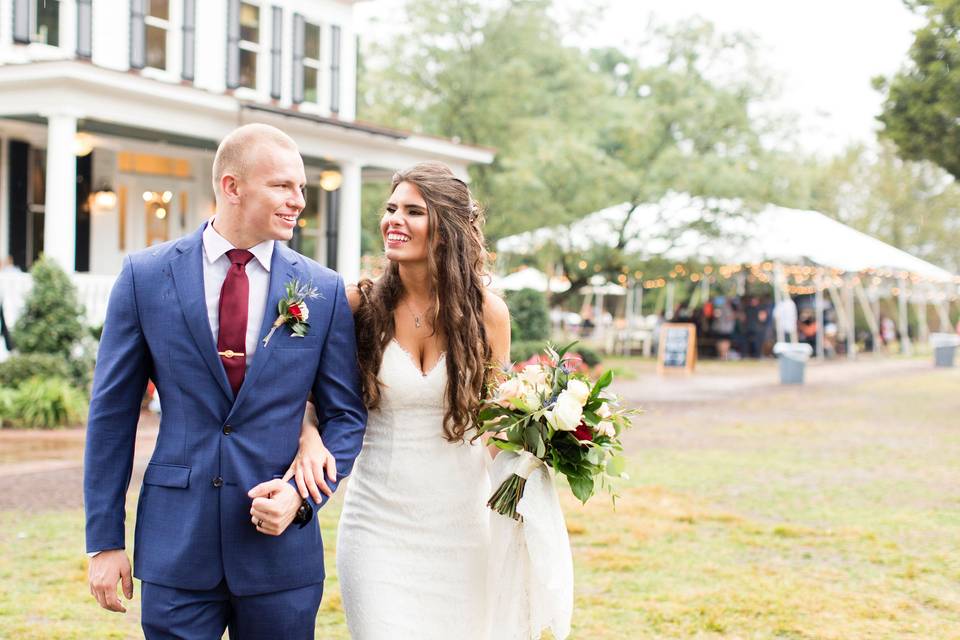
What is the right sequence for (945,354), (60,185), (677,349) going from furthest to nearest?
(945,354) → (677,349) → (60,185)

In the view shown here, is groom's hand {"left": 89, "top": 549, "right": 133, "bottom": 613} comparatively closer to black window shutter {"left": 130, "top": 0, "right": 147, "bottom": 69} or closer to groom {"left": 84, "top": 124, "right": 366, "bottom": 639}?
groom {"left": 84, "top": 124, "right": 366, "bottom": 639}

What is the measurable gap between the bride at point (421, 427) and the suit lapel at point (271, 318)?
530 millimetres

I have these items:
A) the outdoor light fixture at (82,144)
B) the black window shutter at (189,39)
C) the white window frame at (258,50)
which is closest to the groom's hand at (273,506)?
the outdoor light fixture at (82,144)

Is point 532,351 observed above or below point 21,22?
below

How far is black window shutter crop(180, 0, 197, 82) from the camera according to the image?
19.0 metres

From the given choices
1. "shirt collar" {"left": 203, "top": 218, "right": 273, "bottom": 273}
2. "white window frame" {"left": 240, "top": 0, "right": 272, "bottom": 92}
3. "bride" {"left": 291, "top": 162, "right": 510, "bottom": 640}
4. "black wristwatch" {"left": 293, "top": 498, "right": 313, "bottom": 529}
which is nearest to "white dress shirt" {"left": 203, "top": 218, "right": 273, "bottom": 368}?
"shirt collar" {"left": 203, "top": 218, "right": 273, "bottom": 273}

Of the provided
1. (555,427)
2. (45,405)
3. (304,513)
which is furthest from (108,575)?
(45,405)

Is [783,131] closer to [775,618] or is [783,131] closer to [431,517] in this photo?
[775,618]

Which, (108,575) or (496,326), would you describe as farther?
(496,326)

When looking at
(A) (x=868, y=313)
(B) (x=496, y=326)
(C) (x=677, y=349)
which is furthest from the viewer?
(A) (x=868, y=313)

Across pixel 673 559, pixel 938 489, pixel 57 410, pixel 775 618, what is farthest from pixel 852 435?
pixel 57 410

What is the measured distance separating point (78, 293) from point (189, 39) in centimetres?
593

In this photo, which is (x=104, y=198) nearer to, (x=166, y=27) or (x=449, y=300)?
(x=166, y=27)

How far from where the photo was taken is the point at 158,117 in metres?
16.8
